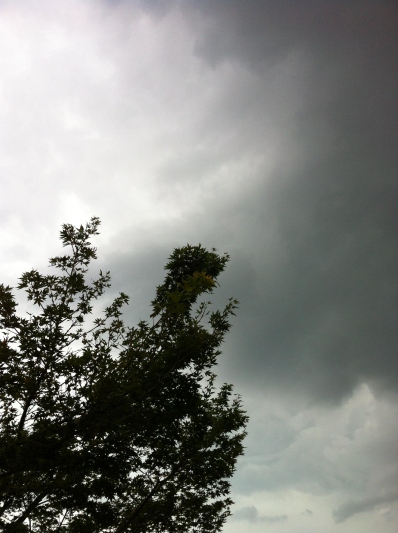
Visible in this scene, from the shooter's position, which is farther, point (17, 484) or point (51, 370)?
point (51, 370)

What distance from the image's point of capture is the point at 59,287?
36.9 ft

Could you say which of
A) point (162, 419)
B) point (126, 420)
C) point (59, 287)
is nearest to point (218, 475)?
point (162, 419)

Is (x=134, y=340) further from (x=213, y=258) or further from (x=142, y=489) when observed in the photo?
(x=142, y=489)

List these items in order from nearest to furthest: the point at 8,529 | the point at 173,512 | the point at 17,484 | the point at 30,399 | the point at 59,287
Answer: the point at 8,529, the point at 17,484, the point at 30,399, the point at 59,287, the point at 173,512

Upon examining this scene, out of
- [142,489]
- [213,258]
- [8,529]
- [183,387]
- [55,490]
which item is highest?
[213,258]

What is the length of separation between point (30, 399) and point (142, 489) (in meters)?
6.81

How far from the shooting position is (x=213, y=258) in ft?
48.6

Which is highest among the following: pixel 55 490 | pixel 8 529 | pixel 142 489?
pixel 142 489

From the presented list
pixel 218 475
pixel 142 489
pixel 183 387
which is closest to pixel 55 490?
pixel 183 387

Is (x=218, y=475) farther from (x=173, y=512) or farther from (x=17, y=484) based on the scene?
(x=17, y=484)

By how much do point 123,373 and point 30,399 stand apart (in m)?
2.50

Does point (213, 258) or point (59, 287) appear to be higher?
point (213, 258)

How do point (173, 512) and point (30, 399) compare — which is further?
point (173, 512)

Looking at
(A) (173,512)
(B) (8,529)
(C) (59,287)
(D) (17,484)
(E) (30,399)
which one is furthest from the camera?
(A) (173,512)
